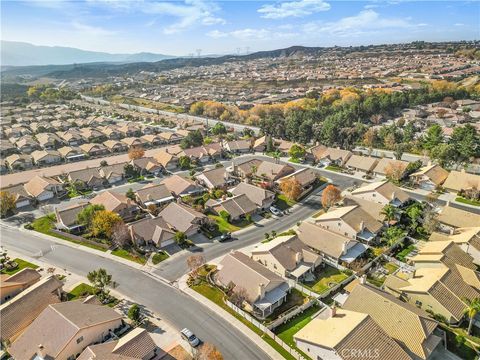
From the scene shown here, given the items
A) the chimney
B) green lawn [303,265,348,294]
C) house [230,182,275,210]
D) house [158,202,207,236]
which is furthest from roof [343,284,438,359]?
the chimney

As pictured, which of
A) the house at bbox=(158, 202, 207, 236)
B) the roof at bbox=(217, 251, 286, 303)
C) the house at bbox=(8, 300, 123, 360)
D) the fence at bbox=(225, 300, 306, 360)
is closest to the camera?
the house at bbox=(8, 300, 123, 360)

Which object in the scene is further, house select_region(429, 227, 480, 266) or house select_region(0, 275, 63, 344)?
house select_region(429, 227, 480, 266)

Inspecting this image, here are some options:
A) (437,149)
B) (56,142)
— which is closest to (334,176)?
(437,149)

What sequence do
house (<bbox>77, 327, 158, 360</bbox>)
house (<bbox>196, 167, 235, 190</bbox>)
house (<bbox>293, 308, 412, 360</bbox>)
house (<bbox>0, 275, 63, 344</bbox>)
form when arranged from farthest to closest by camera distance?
house (<bbox>196, 167, 235, 190</bbox>)
house (<bbox>0, 275, 63, 344</bbox>)
house (<bbox>77, 327, 158, 360</bbox>)
house (<bbox>293, 308, 412, 360</bbox>)

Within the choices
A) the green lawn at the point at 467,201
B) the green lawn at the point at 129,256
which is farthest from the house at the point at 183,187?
the green lawn at the point at 467,201

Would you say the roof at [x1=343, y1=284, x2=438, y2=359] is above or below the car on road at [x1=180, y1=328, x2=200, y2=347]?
above

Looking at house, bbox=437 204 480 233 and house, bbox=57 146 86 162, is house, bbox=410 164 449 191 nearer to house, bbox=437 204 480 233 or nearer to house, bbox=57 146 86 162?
house, bbox=437 204 480 233

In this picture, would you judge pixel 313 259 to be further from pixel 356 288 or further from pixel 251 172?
pixel 251 172
